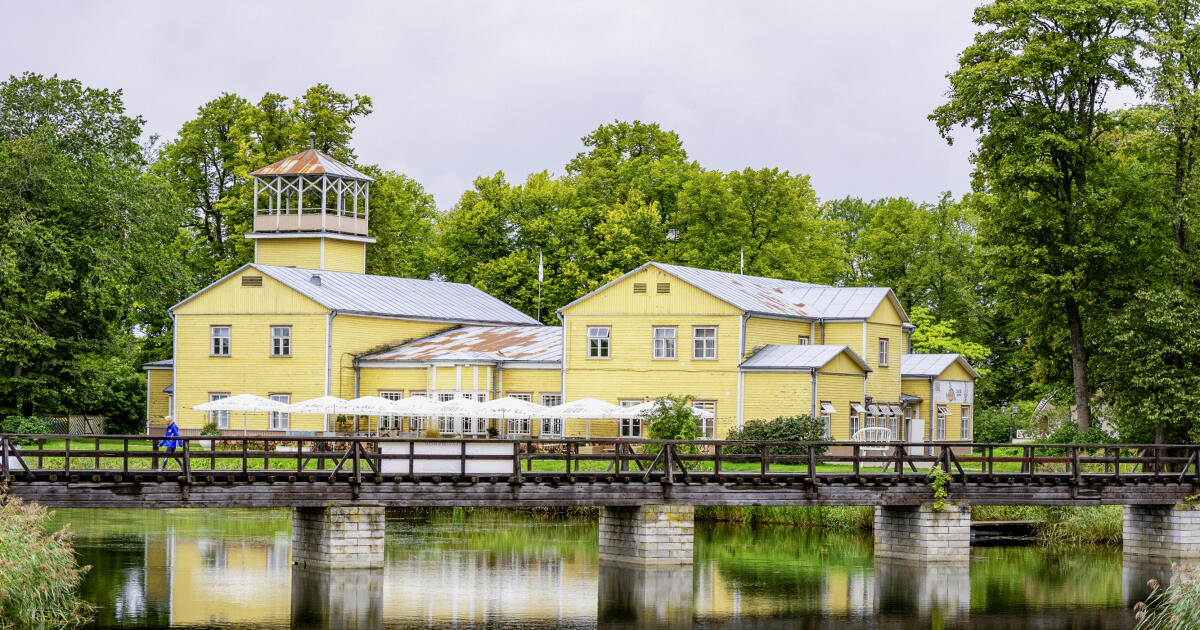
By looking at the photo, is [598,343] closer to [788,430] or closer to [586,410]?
[586,410]

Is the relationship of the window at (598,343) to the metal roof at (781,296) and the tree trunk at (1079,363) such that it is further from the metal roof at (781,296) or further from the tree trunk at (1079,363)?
the tree trunk at (1079,363)

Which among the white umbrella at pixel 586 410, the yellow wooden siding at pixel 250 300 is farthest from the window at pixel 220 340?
the white umbrella at pixel 586 410

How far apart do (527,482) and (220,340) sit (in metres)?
28.5

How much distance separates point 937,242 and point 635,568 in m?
45.5

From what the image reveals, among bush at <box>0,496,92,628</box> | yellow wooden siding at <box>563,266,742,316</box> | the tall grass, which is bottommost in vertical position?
the tall grass

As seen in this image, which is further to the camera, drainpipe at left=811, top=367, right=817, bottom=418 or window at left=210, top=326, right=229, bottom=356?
window at left=210, top=326, right=229, bottom=356

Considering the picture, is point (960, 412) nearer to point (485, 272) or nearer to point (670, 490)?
point (485, 272)

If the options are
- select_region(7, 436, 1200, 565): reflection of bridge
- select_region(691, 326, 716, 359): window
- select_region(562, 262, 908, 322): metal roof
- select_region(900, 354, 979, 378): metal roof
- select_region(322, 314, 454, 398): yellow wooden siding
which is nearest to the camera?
select_region(7, 436, 1200, 565): reflection of bridge

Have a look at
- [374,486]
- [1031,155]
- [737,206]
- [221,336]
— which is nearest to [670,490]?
[374,486]

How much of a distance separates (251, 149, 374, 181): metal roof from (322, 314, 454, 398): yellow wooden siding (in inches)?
263

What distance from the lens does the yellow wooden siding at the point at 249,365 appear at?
56688 millimetres

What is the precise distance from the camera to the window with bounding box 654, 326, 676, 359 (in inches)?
2111

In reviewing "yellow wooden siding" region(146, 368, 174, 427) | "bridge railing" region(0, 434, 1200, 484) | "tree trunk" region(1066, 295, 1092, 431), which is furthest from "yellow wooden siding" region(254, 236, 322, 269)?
"tree trunk" region(1066, 295, 1092, 431)

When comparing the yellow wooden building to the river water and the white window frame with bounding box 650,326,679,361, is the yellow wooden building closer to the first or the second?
the white window frame with bounding box 650,326,679,361
